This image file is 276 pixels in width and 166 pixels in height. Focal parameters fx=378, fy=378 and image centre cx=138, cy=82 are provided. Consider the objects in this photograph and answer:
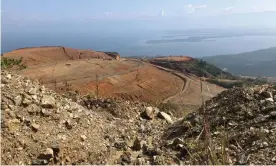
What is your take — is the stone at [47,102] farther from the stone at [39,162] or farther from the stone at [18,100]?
the stone at [39,162]

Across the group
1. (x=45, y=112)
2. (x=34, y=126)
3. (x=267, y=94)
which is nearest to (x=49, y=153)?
(x=34, y=126)

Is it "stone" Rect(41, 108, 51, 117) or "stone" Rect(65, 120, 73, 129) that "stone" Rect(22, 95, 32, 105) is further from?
"stone" Rect(65, 120, 73, 129)

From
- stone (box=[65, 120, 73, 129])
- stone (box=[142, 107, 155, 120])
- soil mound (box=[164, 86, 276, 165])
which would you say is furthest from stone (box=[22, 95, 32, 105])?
stone (box=[142, 107, 155, 120])

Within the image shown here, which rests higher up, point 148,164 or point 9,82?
point 9,82

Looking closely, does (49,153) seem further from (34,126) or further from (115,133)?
(115,133)

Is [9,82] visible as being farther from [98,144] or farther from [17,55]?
[17,55]

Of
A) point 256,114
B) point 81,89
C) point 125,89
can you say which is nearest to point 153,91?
point 125,89

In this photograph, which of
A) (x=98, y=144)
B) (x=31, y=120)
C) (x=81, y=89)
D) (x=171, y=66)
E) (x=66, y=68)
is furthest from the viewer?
(x=171, y=66)
